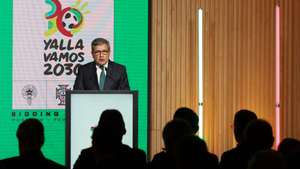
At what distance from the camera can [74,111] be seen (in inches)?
216

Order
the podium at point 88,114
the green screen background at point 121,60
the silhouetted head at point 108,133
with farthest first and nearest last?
the green screen background at point 121,60 < the podium at point 88,114 < the silhouetted head at point 108,133

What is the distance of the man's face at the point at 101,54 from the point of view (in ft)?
23.5

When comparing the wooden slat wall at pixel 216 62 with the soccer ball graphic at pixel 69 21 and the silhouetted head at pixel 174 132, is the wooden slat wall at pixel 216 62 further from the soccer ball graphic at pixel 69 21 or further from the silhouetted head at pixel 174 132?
the silhouetted head at pixel 174 132

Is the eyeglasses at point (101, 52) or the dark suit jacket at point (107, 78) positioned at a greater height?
the eyeglasses at point (101, 52)

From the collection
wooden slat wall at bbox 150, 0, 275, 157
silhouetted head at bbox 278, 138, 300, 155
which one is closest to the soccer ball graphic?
wooden slat wall at bbox 150, 0, 275, 157

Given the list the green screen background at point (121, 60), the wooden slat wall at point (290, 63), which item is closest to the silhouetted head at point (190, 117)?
the green screen background at point (121, 60)

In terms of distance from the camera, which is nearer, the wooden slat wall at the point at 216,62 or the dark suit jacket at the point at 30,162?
the dark suit jacket at the point at 30,162

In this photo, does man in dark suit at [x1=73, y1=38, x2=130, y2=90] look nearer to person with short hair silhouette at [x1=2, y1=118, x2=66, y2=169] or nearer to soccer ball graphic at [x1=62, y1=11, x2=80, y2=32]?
soccer ball graphic at [x1=62, y1=11, x2=80, y2=32]

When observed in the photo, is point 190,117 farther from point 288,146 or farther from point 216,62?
point 216,62

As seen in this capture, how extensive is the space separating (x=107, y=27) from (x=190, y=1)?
1110 mm

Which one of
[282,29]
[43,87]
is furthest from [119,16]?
[282,29]

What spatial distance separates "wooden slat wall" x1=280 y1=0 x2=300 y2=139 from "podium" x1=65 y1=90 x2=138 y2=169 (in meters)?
2.94

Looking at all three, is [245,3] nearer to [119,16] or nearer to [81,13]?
[119,16]

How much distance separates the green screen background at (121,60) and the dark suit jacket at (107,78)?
28 cm
